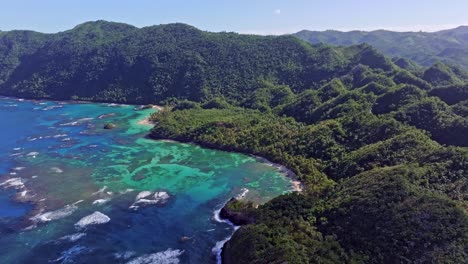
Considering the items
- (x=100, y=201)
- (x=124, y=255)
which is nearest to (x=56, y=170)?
(x=100, y=201)

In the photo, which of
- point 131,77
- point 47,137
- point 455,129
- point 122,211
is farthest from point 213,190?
point 131,77

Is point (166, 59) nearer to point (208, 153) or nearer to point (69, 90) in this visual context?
point (69, 90)

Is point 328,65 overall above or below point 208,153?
above

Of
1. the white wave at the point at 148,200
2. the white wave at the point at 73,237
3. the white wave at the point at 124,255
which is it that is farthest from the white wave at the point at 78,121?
the white wave at the point at 124,255

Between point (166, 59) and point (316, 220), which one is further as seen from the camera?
point (166, 59)

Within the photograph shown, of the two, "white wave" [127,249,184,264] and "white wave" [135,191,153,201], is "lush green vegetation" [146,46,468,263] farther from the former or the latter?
"white wave" [135,191,153,201]

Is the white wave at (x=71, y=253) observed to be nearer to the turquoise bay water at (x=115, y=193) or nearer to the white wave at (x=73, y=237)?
the turquoise bay water at (x=115, y=193)

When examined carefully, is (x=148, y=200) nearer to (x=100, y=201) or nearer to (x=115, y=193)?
(x=115, y=193)
